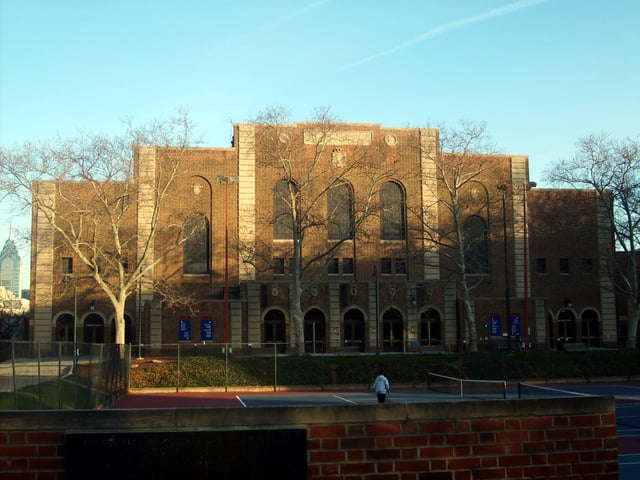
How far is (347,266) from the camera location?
55188 mm

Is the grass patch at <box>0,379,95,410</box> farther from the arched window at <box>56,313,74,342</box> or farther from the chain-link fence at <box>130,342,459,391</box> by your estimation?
the arched window at <box>56,313,74,342</box>

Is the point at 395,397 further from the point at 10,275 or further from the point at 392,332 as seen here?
the point at 10,275

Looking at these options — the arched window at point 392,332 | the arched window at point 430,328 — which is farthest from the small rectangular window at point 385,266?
the arched window at point 430,328

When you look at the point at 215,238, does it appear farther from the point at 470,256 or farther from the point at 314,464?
the point at 314,464

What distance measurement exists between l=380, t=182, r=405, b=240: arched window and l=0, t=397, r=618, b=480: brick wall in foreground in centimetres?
4966

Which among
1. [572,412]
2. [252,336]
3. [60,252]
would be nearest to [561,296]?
[252,336]

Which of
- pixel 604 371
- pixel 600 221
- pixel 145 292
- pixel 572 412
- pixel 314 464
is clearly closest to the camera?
pixel 314 464

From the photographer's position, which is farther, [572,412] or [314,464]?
[572,412]

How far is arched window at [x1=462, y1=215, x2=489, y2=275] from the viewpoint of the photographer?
2131 inches

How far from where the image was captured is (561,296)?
193ft

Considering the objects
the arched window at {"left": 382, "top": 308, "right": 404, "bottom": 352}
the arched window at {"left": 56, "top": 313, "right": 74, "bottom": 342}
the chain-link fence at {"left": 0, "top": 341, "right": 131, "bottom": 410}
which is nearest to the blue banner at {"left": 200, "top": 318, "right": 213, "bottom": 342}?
the arched window at {"left": 56, "top": 313, "right": 74, "bottom": 342}

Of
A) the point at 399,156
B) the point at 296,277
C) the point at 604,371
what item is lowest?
the point at 604,371

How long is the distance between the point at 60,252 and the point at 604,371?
38.7 m

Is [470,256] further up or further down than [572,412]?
further up
